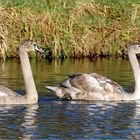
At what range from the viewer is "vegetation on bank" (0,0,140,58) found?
27562 mm

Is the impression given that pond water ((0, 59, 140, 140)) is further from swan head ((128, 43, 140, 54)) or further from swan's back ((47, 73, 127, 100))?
swan head ((128, 43, 140, 54))

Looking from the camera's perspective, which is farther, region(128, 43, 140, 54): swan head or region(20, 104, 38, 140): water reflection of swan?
region(128, 43, 140, 54): swan head

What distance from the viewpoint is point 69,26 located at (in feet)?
92.3

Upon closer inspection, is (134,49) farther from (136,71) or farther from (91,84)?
(91,84)

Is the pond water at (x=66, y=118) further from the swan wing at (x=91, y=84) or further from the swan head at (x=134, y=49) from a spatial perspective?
the swan head at (x=134, y=49)

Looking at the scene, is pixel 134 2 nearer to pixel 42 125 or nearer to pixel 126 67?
pixel 126 67

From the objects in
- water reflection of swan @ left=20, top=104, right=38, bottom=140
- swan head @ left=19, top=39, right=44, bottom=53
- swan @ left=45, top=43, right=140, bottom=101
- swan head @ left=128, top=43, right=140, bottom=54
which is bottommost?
water reflection of swan @ left=20, top=104, right=38, bottom=140

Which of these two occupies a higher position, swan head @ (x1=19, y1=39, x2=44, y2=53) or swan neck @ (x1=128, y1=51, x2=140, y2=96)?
swan head @ (x1=19, y1=39, x2=44, y2=53)

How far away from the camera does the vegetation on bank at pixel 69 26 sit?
27.6 metres

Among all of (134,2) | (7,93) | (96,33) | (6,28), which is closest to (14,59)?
(6,28)

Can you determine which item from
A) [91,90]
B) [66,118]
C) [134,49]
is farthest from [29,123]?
[134,49]

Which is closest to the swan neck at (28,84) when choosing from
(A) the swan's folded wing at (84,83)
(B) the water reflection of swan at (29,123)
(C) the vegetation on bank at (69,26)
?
(B) the water reflection of swan at (29,123)

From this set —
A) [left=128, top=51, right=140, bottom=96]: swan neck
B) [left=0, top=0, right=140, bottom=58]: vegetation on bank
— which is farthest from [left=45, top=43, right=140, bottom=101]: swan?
[left=0, top=0, right=140, bottom=58]: vegetation on bank

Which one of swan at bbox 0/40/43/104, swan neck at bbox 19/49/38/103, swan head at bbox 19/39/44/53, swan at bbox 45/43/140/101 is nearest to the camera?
swan at bbox 0/40/43/104
